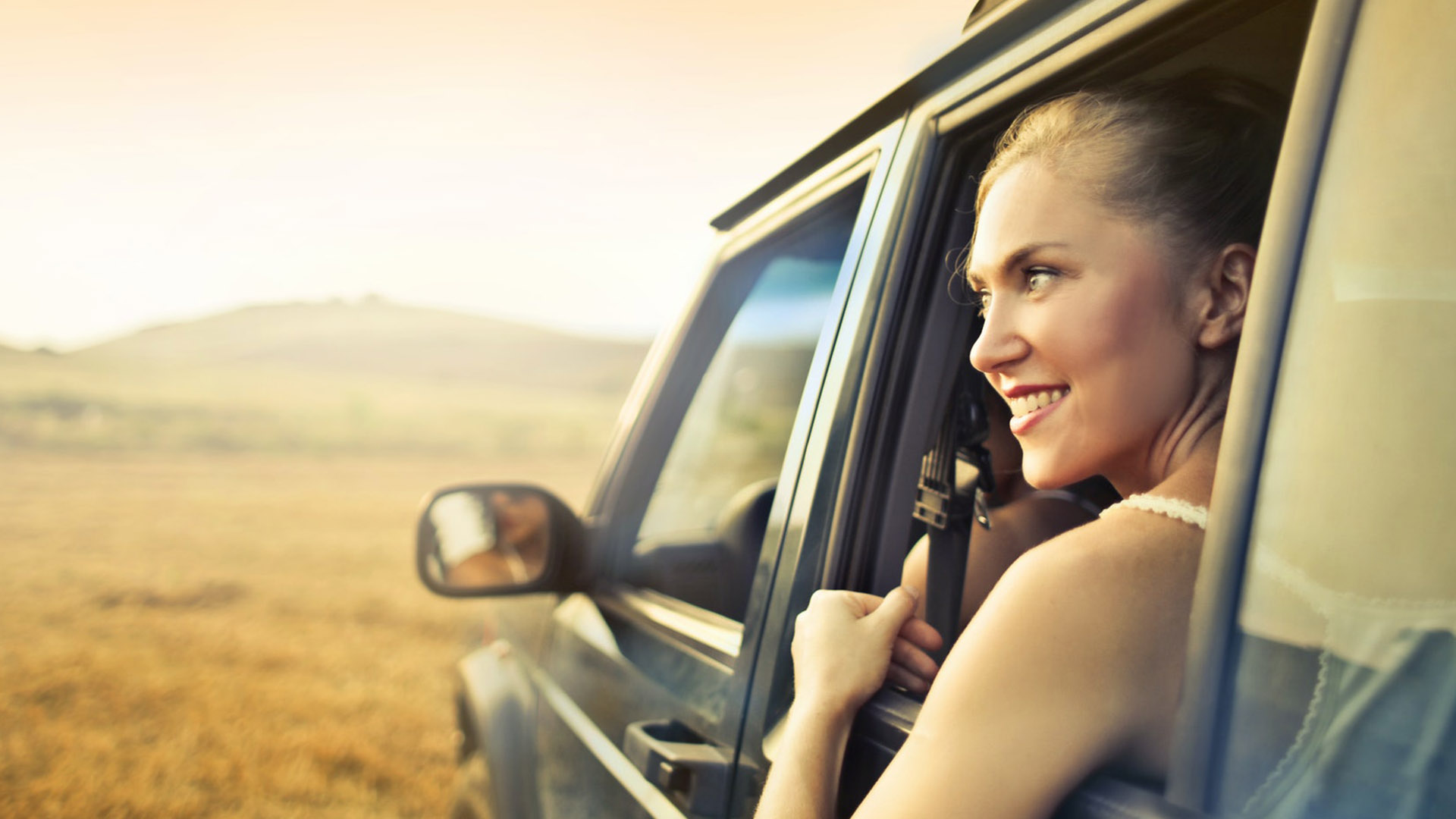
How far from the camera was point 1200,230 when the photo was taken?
3.80 feet

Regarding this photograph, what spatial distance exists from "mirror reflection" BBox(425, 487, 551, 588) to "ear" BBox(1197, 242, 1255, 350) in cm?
162

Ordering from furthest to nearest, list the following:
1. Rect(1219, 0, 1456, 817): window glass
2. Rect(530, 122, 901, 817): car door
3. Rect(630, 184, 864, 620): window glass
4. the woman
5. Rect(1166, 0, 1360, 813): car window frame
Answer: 1. Rect(630, 184, 864, 620): window glass
2. Rect(530, 122, 901, 817): car door
3. the woman
4. Rect(1166, 0, 1360, 813): car window frame
5. Rect(1219, 0, 1456, 817): window glass

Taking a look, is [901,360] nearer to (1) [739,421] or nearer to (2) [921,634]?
(2) [921,634]

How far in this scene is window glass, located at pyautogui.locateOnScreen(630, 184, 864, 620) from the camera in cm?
222

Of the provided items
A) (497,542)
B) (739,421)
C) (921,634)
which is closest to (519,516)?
(497,542)

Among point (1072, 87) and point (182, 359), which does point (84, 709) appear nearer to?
point (1072, 87)

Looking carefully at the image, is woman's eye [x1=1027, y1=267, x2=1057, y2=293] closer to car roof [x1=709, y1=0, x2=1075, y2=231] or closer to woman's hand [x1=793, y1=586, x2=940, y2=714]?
car roof [x1=709, y1=0, x2=1075, y2=231]

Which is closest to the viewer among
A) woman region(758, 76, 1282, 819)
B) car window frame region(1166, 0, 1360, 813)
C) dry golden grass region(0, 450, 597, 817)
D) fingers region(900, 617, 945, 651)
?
car window frame region(1166, 0, 1360, 813)

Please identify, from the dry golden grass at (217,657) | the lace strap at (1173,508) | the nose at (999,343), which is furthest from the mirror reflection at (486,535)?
the lace strap at (1173,508)

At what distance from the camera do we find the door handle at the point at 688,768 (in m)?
1.44

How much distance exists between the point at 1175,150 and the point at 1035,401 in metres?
0.34

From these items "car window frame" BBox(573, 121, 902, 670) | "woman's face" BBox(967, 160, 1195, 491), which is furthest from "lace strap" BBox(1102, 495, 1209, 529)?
"car window frame" BBox(573, 121, 902, 670)

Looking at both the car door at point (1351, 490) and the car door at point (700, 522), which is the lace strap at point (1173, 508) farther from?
the car door at point (700, 522)

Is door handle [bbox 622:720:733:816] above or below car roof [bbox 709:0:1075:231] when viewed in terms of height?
below
